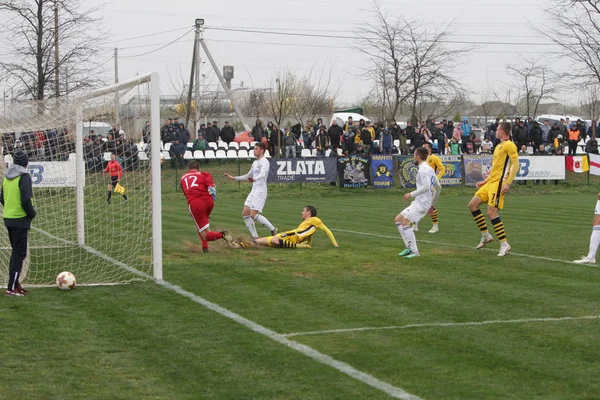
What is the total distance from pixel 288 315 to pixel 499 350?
2602 millimetres

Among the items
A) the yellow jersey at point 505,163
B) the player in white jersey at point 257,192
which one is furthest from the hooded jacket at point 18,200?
the yellow jersey at point 505,163

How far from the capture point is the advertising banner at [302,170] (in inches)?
1433

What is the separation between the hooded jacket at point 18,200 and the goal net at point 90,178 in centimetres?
77

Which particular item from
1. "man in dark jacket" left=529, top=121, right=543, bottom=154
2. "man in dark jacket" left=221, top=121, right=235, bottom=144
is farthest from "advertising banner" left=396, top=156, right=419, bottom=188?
"man in dark jacket" left=221, top=121, right=235, bottom=144

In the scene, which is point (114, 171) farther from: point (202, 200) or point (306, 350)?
point (306, 350)

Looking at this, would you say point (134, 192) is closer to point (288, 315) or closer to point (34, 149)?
point (34, 149)

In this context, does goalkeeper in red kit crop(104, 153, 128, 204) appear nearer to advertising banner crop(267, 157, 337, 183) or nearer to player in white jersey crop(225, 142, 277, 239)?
player in white jersey crop(225, 142, 277, 239)

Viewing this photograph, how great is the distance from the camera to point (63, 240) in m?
18.3

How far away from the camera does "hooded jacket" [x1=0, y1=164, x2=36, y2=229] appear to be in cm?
1132

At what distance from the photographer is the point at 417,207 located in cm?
1502

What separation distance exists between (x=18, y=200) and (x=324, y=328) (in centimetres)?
451

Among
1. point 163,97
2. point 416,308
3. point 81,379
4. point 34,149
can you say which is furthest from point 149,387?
point 163,97

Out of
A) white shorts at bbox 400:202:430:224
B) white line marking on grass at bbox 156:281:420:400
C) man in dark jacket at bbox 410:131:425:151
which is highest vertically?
man in dark jacket at bbox 410:131:425:151

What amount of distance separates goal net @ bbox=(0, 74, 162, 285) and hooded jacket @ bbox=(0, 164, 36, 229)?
775 mm
